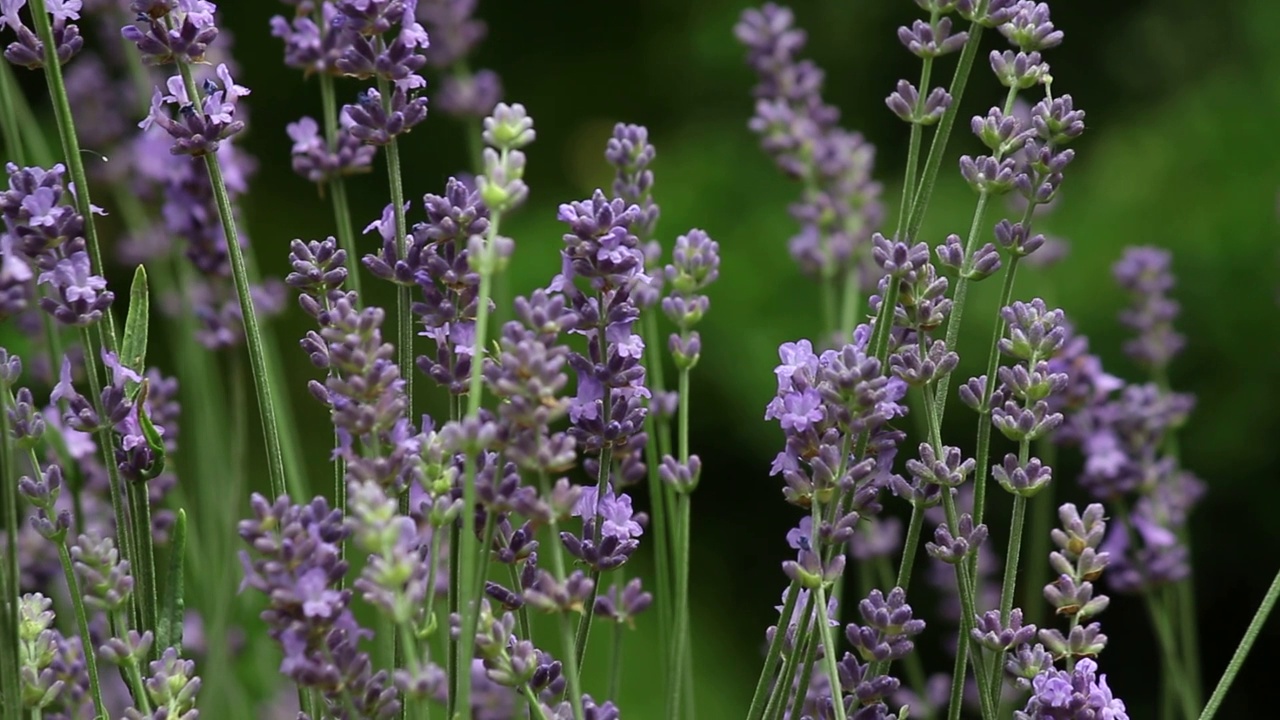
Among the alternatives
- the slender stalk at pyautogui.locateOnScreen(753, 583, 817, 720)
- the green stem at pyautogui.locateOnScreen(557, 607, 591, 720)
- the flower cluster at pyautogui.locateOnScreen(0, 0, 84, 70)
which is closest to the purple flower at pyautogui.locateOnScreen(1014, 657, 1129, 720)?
the slender stalk at pyautogui.locateOnScreen(753, 583, 817, 720)

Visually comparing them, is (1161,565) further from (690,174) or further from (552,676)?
(690,174)

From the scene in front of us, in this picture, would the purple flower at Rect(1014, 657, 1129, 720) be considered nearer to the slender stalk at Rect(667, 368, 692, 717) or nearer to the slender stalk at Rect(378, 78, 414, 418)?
the slender stalk at Rect(667, 368, 692, 717)

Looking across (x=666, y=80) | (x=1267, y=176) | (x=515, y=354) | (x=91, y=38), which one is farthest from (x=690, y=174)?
(x=515, y=354)

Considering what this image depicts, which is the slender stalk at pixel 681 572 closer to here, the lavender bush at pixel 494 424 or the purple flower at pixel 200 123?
the lavender bush at pixel 494 424

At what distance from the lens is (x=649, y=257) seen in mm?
900

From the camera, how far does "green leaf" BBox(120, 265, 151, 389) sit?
626 millimetres

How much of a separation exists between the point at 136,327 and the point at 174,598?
0.13m

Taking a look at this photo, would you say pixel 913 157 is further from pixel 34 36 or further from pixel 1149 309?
pixel 1149 309

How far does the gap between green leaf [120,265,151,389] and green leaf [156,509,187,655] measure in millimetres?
78

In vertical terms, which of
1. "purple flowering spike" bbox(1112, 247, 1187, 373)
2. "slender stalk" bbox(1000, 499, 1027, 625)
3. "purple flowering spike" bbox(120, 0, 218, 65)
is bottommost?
"slender stalk" bbox(1000, 499, 1027, 625)

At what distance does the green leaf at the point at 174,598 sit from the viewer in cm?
63

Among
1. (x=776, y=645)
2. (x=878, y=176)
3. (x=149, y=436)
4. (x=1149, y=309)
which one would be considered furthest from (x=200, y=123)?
(x=878, y=176)

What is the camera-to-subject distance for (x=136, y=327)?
0.63 meters

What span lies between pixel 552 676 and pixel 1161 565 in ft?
2.05
